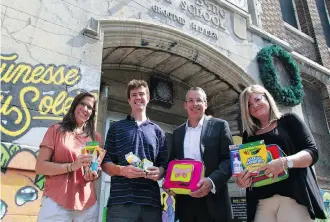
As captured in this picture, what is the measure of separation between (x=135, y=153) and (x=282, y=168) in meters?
1.18

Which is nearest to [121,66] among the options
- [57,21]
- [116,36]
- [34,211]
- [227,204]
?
[116,36]

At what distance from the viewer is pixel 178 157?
2744 mm

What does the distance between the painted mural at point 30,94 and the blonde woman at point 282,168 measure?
2388 mm

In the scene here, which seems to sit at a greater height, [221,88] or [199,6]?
[199,6]

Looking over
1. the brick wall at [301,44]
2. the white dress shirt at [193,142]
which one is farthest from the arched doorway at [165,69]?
the brick wall at [301,44]

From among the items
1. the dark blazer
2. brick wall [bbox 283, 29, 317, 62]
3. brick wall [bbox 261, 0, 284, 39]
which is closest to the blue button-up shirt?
the dark blazer

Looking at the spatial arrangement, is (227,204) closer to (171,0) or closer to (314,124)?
(171,0)

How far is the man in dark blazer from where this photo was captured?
8.11 ft

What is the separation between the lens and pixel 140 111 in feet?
9.10

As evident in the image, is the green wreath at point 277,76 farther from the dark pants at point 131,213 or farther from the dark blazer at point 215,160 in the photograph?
the dark pants at point 131,213

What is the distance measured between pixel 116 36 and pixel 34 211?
2.82 meters

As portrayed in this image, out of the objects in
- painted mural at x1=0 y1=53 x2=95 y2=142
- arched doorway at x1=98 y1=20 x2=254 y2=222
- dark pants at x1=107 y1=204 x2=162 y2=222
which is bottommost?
dark pants at x1=107 y1=204 x2=162 y2=222

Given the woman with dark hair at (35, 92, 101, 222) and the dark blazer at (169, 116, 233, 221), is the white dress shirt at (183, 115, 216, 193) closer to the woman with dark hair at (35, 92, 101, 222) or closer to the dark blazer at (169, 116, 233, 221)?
the dark blazer at (169, 116, 233, 221)

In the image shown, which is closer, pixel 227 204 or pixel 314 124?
pixel 227 204
